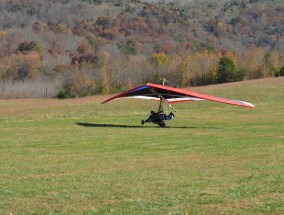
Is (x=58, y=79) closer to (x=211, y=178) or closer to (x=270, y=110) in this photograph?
→ (x=270, y=110)

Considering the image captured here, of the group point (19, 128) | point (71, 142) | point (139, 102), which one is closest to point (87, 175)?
point (71, 142)

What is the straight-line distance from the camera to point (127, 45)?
A: 12706 centimetres

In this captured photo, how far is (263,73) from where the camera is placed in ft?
249

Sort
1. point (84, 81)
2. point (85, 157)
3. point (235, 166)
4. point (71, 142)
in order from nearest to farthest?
point (235, 166) → point (85, 157) → point (71, 142) → point (84, 81)

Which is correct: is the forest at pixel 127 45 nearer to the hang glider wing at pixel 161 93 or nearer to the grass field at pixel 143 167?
the hang glider wing at pixel 161 93

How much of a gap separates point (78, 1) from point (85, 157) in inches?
6662

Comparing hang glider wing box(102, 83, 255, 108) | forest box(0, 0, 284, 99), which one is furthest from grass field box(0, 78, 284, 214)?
forest box(0, 0, 284, 99)

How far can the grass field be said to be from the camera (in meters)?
9.39

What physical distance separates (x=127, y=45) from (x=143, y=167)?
114 metres

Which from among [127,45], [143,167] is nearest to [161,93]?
[143,167]

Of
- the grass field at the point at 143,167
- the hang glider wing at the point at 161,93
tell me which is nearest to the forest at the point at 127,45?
the hang glider wing at the point at 161,93

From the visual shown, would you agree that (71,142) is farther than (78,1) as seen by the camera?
No

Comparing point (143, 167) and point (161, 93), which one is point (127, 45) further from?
point (143, 167)

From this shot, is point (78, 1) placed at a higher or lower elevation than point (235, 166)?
higher
